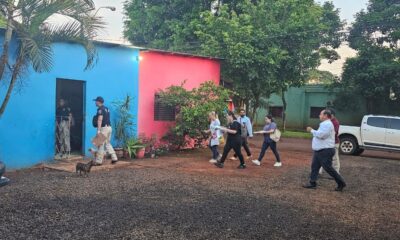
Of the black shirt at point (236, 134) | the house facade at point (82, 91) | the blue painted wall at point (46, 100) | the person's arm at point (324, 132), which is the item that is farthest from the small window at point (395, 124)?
the blue painted wall at point (46, 100)

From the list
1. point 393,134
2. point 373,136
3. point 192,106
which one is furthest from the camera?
point 373,136

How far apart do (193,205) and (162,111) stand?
8018 mm

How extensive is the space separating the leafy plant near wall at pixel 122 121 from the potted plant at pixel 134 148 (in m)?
0.20

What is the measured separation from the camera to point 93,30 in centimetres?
954

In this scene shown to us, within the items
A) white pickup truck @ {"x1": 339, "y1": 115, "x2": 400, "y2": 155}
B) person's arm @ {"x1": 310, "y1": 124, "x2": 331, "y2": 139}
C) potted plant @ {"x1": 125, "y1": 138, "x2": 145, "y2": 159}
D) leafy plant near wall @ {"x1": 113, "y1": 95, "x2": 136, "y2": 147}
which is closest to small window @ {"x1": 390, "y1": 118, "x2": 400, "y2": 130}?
white pickup truck @ {"x1": 339, "y1": 115, "x2": 400, "y2": 155}

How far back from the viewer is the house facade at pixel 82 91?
10680 mm

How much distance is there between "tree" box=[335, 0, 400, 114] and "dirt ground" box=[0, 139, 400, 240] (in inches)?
495

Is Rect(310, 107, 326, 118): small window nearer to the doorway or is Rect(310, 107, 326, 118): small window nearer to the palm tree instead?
the doorway

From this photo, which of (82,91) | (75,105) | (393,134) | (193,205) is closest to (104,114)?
(82,91)

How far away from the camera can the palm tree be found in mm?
8609

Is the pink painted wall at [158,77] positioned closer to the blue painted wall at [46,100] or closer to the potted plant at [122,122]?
the potted plant at [122,122]

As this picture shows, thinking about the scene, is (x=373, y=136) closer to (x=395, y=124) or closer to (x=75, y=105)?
(x=395, y=124)

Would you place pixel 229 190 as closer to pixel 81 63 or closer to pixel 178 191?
pixel 178 191

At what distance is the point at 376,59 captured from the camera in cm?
2298
